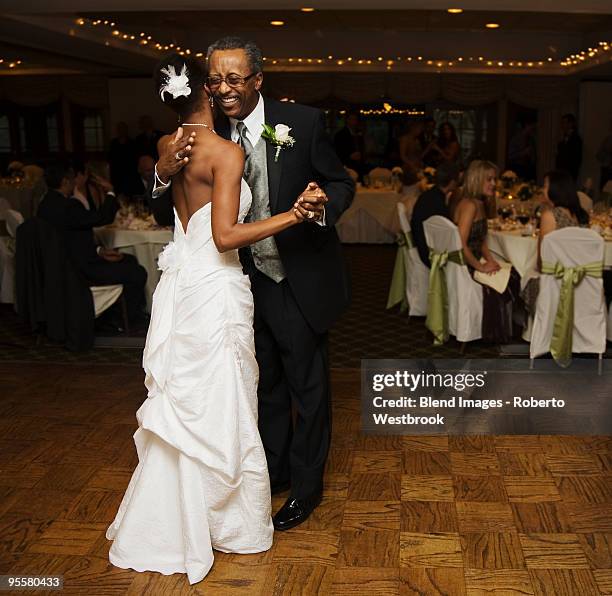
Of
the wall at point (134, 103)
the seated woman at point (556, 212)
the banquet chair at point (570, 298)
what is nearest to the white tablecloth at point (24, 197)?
the wall at point (134, 103)

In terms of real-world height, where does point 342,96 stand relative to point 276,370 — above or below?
above

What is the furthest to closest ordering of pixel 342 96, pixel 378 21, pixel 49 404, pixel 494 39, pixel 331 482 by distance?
1. pixel 342 96
2. pixel 494 39
3. pixel 378 21
4. pixel 49 404
5. pixel 331 482

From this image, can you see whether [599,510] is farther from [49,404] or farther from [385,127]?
[385,127]

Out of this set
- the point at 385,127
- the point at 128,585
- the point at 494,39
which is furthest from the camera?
the point at 385,127

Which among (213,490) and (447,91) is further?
(447,91)

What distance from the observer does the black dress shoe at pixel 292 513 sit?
3.10 m

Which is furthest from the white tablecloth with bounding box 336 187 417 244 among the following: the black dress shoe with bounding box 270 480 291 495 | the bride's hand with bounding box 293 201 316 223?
the bride's hand with bounding box 293 201 316 223

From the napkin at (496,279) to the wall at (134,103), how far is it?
10267mm

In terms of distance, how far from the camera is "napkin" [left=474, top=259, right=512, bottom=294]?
543 centimetres

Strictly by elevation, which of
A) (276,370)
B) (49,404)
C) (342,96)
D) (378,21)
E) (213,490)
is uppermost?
(378,21)

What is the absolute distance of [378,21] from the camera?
11.4 meters

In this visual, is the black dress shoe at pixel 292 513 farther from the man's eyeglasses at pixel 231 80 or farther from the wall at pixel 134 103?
the wall at pixel 134 103

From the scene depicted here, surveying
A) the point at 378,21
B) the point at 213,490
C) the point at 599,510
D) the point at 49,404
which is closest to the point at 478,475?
the point at 599,510

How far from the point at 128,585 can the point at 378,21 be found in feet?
32.8
